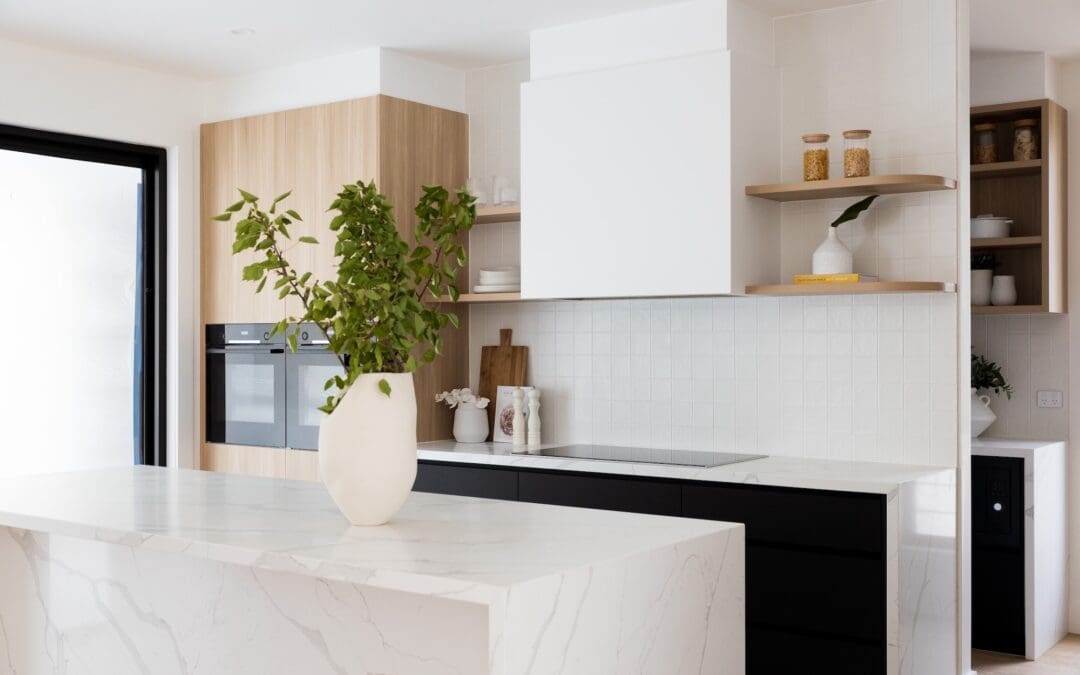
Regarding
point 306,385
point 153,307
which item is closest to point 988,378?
point 306,385

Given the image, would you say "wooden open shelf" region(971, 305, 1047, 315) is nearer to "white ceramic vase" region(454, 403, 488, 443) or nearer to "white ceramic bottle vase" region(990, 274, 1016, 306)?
"white ceramic bottle vase" region(990, 274, 1016, 306)

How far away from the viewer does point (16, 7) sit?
412 cm

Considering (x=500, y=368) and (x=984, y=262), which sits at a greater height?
(x=984, y=262)

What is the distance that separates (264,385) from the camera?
5.00 m

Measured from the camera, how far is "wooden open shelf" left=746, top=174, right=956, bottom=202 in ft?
12.0

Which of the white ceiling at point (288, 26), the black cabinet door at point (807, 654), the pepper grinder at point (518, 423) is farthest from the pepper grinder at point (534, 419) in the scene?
the white ceiling at point (288, 26)

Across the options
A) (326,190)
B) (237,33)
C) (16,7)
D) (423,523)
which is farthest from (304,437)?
(423,523)

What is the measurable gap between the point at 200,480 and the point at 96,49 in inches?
100

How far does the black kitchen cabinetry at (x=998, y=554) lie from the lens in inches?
184

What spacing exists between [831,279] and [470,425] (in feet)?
5.68

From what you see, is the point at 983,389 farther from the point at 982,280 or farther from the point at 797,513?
the point at 797,513

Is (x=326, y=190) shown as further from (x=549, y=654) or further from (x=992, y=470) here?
(x=549, y=654)

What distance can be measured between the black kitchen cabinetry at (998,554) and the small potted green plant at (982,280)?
73 cm

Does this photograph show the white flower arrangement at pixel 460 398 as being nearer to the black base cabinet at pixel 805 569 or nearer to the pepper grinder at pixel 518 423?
the pepper grinder at pixel 518 423
